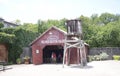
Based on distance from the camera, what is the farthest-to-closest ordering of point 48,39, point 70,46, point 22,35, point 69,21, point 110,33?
1. point 110,33
2. point 22,35
3. point 48,39
4. point 69,21
5. point 70,46

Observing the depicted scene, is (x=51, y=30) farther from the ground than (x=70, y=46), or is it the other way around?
(x=51, y=30)

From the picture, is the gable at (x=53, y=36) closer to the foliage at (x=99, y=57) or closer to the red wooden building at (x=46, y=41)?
the red wooden building at (x=46, y=41)

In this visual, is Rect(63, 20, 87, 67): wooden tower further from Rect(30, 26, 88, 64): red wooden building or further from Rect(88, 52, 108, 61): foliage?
Rect(88, 52, 108, 61): foliage

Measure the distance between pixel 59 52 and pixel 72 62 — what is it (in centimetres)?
652

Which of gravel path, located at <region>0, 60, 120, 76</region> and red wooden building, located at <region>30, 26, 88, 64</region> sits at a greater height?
red wooden building, located at <region>30, 26, 88, 64</region>

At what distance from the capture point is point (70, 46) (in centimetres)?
2738

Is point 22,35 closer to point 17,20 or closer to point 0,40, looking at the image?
point 0,40

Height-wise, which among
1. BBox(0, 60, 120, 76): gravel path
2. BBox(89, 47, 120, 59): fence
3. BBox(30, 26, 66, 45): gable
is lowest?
BBox(0, 60, 120, 76): gravel path

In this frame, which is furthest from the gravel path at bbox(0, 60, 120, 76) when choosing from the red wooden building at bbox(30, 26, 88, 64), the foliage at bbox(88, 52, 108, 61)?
the foliage at bbox(88, 52, 108, 61)

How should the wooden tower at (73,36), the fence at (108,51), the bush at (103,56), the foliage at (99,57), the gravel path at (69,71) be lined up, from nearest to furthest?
the gravel path at (69,71) → the wooden tower at (73,36) → the foliage at (99,57) → the bush at (103,56) → the fence at (108,51)

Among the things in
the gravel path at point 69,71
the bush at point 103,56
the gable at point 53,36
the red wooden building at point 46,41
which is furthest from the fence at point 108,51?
the gravel path at point 69,71

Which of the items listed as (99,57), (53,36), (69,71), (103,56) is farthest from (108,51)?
(69,71)

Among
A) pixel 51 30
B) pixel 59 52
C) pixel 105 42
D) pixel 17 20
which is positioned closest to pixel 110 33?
pixel 105 42

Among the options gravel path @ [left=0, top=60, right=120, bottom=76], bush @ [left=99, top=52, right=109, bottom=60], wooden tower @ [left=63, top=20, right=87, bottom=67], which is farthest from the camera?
bush @ [left=99, top=52, right=109, bottom=60]
